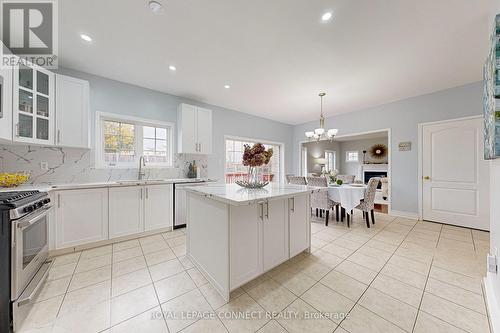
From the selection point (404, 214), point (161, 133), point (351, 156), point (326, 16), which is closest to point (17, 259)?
point (161, 133)

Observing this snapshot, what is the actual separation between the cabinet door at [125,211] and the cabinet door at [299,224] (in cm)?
243

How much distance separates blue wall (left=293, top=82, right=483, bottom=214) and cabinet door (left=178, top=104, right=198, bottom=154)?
4.19 m

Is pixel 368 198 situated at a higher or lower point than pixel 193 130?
lower

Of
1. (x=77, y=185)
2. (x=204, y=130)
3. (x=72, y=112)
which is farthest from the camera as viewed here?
(x=204, y=130)

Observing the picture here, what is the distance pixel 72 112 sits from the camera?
103 inches

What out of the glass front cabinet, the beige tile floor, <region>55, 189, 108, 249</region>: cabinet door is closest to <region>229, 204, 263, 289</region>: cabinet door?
the beige tile floor

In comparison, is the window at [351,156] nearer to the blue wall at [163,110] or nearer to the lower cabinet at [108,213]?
the blue wall at [163,110]

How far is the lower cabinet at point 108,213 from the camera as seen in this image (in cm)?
235

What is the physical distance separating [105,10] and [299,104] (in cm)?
371

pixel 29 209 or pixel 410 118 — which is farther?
pixel 410 118

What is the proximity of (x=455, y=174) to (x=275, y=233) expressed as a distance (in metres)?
4.04

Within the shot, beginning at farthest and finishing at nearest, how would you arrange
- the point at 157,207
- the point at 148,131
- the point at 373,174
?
the point at 373,174 → the point at 148,131 → the point at 157,207

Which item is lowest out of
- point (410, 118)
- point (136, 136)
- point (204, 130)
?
point (136, 136)

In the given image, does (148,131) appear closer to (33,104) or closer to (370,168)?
(33,104)
